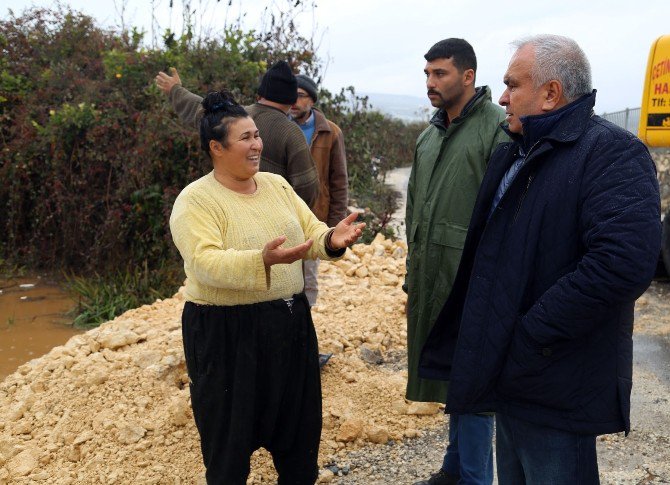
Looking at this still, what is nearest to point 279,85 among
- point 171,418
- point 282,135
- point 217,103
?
point 282,135

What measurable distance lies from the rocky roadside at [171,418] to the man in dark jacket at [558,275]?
68.0 inches

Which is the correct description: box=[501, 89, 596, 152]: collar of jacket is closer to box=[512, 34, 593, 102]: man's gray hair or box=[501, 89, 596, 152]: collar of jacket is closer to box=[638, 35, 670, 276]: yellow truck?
box=[512, 34, 593, 102]: man's gray hair

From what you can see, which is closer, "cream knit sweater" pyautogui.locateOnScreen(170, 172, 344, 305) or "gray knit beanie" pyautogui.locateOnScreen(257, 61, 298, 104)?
"cream knit sweater" pyautogui.locateOnScreen(170, 172, 344, 305)

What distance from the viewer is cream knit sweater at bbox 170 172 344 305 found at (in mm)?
2574

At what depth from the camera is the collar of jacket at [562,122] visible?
208 centimetres

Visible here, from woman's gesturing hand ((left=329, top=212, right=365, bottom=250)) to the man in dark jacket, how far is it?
0.67 metres

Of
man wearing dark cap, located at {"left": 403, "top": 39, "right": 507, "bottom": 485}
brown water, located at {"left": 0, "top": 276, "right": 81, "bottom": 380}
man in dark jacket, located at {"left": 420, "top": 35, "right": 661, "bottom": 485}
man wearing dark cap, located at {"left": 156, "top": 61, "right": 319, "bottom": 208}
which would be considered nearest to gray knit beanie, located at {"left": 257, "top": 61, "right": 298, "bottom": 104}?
man wearing dark cap, located at {"left": 156, "top": 61, "right": 319, "bottom": 208}

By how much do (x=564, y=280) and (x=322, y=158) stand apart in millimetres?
Result: 3013

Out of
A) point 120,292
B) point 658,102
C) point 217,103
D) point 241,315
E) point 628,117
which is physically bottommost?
point 120,292

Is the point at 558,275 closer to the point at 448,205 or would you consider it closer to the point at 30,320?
the point at 448,205

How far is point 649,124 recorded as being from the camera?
23.6 feet

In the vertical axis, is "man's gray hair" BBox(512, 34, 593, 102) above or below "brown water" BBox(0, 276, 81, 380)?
above

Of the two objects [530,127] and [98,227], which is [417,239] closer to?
[530,127]

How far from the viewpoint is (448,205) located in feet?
10.4
